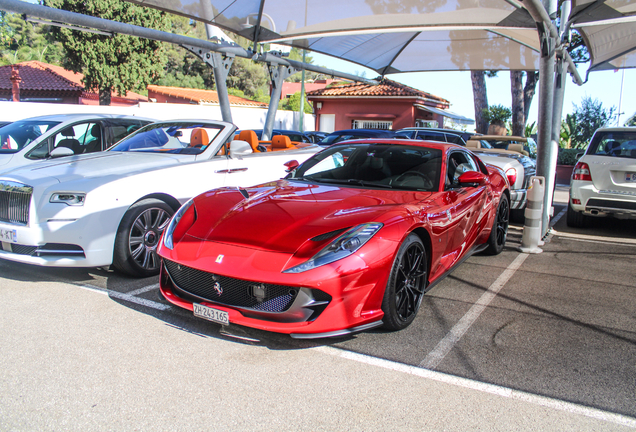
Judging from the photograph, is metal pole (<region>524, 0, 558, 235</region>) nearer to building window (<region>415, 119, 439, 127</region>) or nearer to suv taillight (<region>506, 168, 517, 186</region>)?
suv taillight (<region>506, 168, 517, 186</region>)

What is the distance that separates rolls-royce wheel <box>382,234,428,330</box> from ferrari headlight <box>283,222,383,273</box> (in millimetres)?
287

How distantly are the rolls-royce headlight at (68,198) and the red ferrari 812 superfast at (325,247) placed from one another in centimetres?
116

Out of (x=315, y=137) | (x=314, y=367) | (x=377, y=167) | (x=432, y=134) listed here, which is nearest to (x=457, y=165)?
(x=377, y=167)

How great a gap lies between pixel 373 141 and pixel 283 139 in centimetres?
277

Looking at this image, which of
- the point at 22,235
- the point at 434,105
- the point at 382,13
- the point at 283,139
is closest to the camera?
the point at 22,235

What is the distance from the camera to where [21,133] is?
7.95 meters

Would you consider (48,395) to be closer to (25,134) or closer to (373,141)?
(373,141)

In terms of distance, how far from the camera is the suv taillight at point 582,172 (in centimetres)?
772

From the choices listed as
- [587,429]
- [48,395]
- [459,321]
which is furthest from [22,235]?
[587,429]

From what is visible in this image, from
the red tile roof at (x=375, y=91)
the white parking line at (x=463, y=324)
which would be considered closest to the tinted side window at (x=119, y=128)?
the white parking line at (x=463, y=324)

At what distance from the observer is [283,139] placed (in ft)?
25.1

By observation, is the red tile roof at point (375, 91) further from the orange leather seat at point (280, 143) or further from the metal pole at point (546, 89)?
the metal pole at point (546, 89)

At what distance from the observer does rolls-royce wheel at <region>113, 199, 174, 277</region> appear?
15.2ft

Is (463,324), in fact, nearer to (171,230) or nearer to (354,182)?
(354,182)
